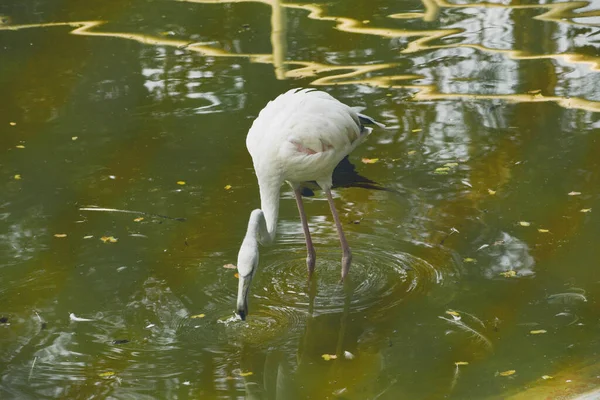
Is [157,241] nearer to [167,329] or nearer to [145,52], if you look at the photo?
[167,329]

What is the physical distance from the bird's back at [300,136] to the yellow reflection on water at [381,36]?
7.18ft

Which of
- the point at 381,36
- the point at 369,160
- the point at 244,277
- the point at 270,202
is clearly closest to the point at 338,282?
the point at 270,202

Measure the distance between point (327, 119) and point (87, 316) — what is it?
1.43 meters

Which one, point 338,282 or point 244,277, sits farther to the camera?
point 338,282

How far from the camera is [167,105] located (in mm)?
7125

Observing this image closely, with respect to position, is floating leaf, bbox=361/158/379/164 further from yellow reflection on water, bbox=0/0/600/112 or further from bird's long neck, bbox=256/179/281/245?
bird's long neck, bbox=256/179/281/245

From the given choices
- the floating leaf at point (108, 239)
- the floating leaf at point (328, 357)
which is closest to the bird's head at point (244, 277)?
the floating leaf at point (328, 357)

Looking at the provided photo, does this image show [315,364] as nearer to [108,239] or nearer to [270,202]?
[270,202]

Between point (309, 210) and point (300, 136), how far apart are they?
1.02 m

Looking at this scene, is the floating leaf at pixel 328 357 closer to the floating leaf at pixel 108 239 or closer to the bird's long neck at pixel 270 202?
the bird's long neck at pixel 270 202

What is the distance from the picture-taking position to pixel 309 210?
543 centimetres

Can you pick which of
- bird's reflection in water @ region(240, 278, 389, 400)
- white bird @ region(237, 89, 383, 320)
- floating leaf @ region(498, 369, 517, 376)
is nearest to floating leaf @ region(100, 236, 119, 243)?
white bird @ region(237, 89, 383, 320)

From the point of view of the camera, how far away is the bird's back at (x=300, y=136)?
14.6 feet

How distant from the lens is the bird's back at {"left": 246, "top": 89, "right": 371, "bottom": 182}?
4449 millimetres
